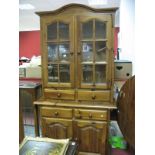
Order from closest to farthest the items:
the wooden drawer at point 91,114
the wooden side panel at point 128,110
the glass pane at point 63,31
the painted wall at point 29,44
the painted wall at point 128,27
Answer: the wooden side panel at point 128,110
the wooden drawer at point 91,114
the glass pane at point 63,31
the painted wall at point 128,27
the painted wall at point 29,44

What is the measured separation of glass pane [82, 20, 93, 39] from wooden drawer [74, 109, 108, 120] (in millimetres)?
819

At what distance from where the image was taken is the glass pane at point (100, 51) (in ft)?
6.56

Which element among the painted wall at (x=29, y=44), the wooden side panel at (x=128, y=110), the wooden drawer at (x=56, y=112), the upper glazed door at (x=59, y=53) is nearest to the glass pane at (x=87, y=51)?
the upper glazed door at (x=59, y=53)

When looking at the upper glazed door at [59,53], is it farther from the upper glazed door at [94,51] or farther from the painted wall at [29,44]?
the painted wall at [29,44]

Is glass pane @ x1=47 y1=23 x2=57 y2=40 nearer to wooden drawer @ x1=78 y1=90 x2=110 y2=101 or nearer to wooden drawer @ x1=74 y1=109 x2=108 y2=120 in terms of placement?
wooden drawer @ x1=78 y1=90 x2=110 y2=101

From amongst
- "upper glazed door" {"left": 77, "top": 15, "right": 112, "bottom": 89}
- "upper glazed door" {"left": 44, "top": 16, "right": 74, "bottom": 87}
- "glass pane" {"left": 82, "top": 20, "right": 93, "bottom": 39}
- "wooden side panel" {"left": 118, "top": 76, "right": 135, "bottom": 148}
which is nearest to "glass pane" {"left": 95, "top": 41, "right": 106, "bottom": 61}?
"upper glazed door" {"left": 77, "top": 15, "right": 112, "bottom": 89}

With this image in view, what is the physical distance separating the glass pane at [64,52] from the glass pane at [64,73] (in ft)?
0.27

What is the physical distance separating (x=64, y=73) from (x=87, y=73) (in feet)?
0.89

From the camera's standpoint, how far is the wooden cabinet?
6.48ft

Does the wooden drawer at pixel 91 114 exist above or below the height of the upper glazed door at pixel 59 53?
below

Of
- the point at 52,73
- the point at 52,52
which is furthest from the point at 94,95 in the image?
the point at 52,52

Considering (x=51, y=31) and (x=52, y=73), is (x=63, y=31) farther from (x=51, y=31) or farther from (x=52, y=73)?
(x=52, y=73)

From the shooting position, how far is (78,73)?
81.2 inches
